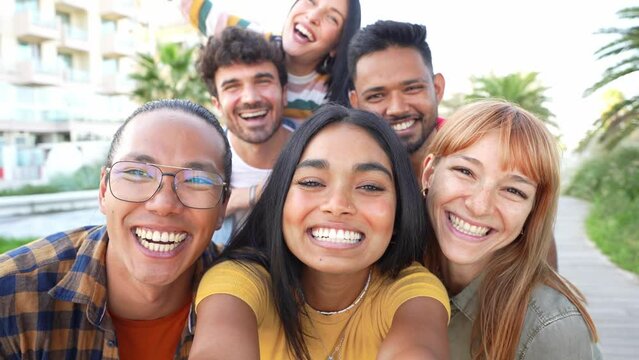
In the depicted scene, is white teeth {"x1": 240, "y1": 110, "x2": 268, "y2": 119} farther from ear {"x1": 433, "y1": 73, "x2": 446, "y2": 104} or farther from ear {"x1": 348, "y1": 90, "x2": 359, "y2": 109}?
ear {"x1": 433, "y1": 73, "x2": 446, "y2": 104}

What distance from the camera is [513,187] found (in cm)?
213

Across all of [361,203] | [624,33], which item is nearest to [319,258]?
[361,203]

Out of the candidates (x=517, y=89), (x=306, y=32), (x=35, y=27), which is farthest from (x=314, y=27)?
(x=35, y=27)

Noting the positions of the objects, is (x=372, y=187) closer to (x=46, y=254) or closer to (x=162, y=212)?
(x=162, y=212)

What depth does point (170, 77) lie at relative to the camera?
845 inches

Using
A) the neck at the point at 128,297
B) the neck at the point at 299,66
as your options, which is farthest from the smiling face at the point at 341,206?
the neck at the point at 299,66

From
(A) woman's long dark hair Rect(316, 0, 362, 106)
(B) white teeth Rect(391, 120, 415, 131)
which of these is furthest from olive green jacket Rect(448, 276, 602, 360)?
(A) woman's long dark hair Rect(316, 0, 362, 106)

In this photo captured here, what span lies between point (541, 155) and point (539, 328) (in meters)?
0.69

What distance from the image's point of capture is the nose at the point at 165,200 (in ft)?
6.21

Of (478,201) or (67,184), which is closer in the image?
(478,201)

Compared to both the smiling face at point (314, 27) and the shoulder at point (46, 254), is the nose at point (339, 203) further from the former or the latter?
the smiling face at point (314, 27)

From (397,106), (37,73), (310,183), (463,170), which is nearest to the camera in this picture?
(310,183)

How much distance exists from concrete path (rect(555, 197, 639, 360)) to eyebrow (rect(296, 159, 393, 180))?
13.2 feet

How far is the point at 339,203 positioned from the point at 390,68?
1505 mm
